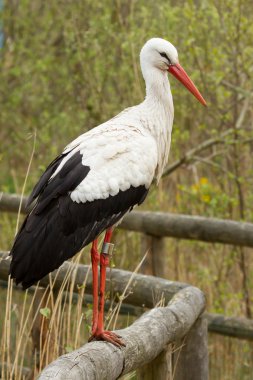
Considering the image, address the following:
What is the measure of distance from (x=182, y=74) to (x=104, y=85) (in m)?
3.55

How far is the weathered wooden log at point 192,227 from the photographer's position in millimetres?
5133

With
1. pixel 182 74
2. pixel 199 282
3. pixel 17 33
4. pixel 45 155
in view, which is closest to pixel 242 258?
pixel 199 282

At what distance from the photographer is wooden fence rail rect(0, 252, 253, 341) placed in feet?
13.6

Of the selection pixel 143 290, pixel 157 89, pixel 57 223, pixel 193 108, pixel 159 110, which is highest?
pixel 193 108

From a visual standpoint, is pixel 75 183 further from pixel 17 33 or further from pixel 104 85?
pixel 17 33

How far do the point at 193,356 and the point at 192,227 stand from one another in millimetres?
1299

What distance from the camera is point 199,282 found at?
21.0 ft

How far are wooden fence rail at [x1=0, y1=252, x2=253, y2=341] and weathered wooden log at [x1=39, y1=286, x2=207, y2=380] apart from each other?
0.47 ft

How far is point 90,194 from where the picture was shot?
3.88 meters

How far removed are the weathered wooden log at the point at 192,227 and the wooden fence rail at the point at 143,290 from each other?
1.46 ft

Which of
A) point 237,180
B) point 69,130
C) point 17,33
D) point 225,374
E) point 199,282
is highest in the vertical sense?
point 17,33

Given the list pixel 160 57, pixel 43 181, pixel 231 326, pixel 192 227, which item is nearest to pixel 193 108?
pixel 192 227

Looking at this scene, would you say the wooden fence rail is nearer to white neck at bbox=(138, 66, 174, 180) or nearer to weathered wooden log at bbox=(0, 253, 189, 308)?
weathered wooden log at bbox=(0, 253, 189, 308)

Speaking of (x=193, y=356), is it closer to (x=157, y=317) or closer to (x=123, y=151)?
(x=157, y=317)
